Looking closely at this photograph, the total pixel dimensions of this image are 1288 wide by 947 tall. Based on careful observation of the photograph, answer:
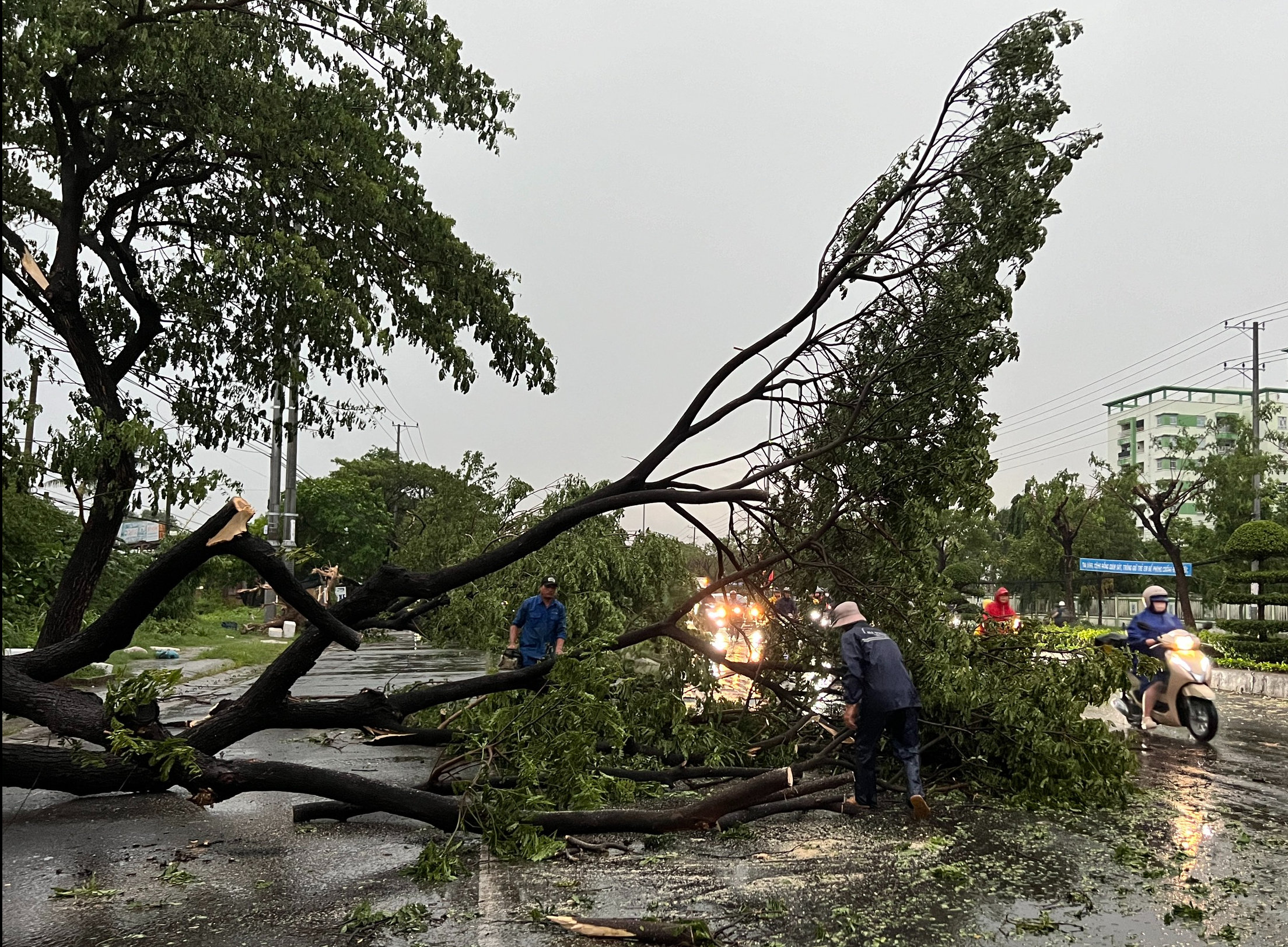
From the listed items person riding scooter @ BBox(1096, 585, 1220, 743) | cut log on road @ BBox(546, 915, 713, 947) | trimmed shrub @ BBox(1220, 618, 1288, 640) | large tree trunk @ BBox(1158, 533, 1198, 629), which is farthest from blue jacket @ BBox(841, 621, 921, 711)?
large tree trunk @ BBox(1158, 533, 1198, 629)

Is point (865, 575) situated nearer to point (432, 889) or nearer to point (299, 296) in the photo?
point (432, 889)

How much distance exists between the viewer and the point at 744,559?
8219mm

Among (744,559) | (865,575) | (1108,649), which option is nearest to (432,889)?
(744,559)

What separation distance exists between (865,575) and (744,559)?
1.01 m

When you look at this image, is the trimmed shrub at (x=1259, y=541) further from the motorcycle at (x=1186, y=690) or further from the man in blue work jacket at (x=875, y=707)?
the man in blue work jacket at (x=875, y=707)

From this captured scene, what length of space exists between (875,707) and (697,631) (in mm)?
2000

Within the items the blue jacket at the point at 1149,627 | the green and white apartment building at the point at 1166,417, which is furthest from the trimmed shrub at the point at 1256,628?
the green and white apartment building at the point at 1166,417

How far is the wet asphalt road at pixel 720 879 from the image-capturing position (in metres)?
4.51

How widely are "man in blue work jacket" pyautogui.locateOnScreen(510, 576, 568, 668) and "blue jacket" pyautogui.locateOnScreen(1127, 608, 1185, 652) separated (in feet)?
19.8

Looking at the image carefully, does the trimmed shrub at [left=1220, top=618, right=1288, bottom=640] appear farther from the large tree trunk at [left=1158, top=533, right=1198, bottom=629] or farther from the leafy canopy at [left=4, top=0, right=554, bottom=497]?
the leafy canopy at [left=4, top=0, right=554, bottom=497]

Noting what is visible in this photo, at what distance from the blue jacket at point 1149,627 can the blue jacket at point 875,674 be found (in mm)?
4754

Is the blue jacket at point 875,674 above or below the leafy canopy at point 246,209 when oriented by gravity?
below

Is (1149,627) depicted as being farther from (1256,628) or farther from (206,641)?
(206,641)

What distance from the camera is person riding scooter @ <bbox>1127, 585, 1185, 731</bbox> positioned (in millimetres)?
10609
